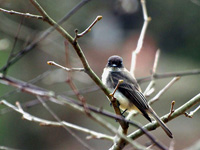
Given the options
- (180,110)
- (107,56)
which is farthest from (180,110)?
(107,56)

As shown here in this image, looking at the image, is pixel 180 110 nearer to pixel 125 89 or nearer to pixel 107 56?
pixel 125 89

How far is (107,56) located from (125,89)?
7683mm

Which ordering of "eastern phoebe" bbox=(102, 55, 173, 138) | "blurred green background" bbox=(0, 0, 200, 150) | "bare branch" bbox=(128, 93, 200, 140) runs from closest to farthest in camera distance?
"bare branch" bbox=(128, 93, 200, 140) → "eastern phoebe" bbox=(102, 55, 173, 138) → "blurred green background" bbox=(0, 0, 200, 150)

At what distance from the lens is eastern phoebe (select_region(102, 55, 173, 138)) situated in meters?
3.67

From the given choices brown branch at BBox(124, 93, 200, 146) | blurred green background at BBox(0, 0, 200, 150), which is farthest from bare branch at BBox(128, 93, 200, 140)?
blurred green background at BBox(0, 0, 200, 150)

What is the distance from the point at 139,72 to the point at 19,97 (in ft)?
15.3

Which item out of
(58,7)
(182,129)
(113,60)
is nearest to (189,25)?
(182,129)

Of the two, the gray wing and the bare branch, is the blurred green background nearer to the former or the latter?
the gray wing

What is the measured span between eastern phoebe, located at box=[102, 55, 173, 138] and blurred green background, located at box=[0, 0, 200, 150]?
2649mm

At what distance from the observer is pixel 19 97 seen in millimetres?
9172

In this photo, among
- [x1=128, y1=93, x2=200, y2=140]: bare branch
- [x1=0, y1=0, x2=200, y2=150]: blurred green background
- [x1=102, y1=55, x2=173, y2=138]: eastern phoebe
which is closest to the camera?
[x1=128, y1=93, x2=200, y2=140]: bare branch

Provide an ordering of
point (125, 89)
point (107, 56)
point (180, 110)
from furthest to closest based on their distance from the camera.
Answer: point (107, 56) → point (125, 89) → point (180, 110)

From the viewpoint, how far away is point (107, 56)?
460 inches

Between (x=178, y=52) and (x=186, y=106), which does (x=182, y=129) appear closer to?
(x=178, y=52)
